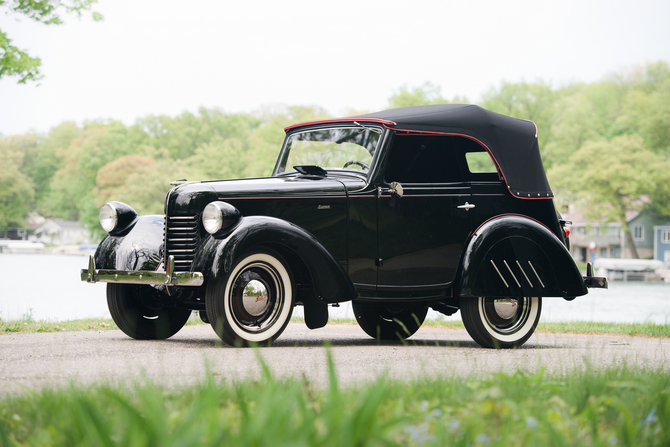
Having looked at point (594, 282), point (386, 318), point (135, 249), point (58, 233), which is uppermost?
point (135, 249)

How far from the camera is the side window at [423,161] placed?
6.84 metres

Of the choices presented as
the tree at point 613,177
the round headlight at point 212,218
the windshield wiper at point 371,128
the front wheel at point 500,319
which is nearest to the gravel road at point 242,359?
the front wheel at point 500,319

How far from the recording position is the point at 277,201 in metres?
6.30

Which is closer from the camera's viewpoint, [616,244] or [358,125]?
[358,125]

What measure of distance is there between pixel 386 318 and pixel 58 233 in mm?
96391

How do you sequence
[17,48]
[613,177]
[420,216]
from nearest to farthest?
[420,216] < [17,48] < [613,177]

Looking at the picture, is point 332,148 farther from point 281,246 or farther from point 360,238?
point 281,246

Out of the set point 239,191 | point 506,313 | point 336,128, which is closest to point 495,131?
point 336,128

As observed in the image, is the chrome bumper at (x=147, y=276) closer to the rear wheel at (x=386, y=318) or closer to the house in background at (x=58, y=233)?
the rear wheel at (x=386, y=318)

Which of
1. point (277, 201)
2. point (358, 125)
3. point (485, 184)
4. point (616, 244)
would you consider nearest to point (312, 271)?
point (277, 201)

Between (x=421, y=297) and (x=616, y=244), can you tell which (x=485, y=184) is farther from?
(x=616, y=244)

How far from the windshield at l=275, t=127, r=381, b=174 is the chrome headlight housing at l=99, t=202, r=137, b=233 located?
5.68 feet

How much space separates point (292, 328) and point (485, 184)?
3545mm

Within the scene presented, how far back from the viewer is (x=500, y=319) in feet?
23.1
